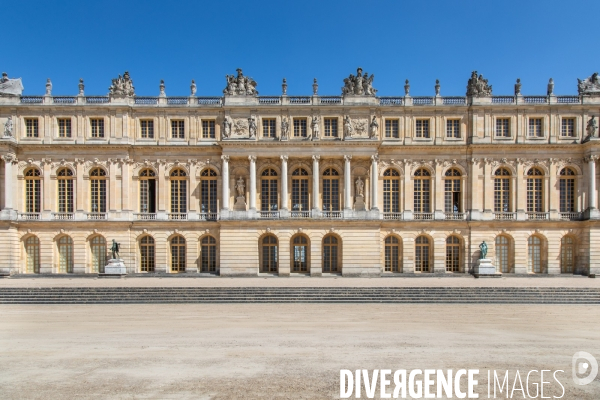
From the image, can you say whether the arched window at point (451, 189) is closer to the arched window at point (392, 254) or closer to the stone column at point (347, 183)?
the arched window at point (392, 254)

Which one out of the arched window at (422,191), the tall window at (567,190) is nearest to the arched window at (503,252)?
the tall window at (567,190)

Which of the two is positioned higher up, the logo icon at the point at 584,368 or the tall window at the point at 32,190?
the tall window at the point at 32,190

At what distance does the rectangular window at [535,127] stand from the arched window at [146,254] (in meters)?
32.0

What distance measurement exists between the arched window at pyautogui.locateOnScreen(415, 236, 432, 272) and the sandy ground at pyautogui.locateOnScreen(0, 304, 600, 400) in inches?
567

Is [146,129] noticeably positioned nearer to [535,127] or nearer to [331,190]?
[331,190]

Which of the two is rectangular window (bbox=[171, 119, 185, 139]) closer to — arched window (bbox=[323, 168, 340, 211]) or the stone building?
the stone building

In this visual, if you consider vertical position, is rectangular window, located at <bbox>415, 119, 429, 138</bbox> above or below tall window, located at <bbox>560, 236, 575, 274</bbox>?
above

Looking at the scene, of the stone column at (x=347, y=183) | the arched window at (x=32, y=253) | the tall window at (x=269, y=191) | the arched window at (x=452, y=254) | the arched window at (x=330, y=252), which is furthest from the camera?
the arched window at (x=452, y=254)

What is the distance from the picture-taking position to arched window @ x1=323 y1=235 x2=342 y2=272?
34094mm

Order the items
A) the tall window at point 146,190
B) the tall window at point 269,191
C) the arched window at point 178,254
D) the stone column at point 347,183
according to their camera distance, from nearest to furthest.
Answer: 1. the stone column at point 347,183
2. the tall window at point 269,191
3. the arched window at point 178,254
4. the tall window at point 146,190

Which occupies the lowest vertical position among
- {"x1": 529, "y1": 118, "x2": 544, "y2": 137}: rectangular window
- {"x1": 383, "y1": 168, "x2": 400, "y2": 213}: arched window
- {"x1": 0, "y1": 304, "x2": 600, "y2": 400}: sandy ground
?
{"x1": 0, "y1": 304, "x2": 600, "y2": 400}: sandy ground

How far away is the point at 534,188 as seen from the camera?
34.8 meters

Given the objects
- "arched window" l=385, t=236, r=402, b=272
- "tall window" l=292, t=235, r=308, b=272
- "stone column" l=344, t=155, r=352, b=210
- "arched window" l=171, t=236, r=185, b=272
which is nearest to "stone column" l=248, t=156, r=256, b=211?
"tall window" l=292, t=235, r=308, b=272

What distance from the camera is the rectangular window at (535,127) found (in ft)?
114
